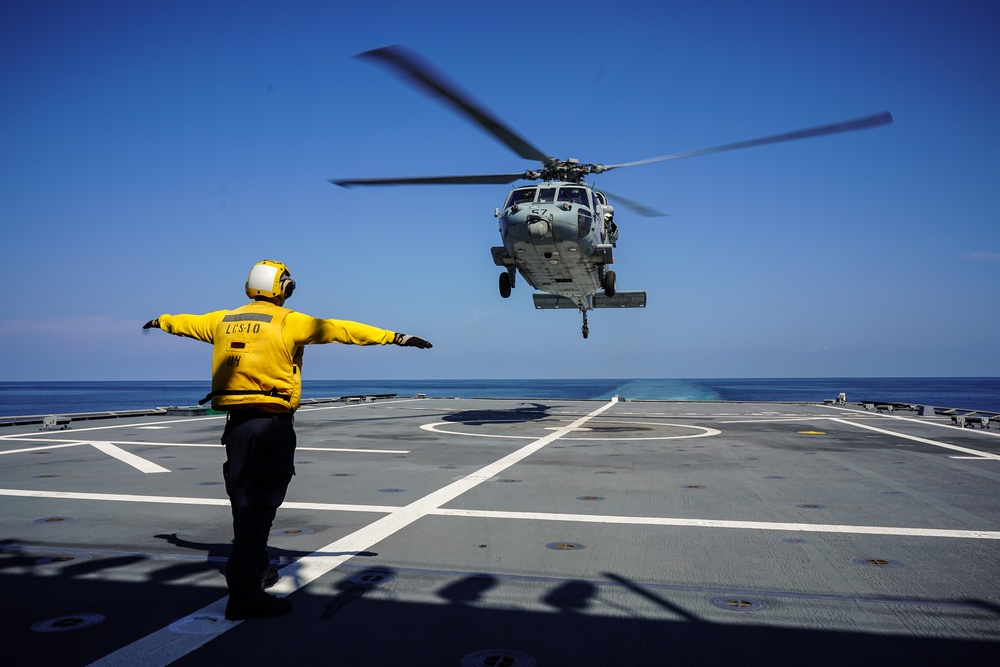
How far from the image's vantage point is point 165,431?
1619 cm

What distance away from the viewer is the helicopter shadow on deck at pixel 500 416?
65.9 feet

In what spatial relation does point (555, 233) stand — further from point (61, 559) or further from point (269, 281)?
point (61, 559)

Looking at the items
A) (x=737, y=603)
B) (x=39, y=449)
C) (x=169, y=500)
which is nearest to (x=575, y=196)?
(x=169, y=500)

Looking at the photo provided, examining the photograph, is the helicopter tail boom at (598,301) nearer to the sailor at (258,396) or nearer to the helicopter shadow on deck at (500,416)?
the helicopter shadow on deck at (500,416)

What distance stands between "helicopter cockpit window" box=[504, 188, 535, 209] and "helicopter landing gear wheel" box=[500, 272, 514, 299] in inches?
124

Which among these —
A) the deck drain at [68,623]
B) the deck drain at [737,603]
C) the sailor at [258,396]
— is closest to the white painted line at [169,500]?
the sailor at [258,396]

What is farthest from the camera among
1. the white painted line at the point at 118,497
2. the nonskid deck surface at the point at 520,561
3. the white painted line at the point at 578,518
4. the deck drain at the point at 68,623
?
the white painted line at the point at 118,497

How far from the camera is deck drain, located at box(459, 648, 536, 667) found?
3.32 meters

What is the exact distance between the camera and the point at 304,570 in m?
4.90

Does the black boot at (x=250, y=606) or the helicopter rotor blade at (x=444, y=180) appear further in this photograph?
the helicopter rotor blade at (x=444, y=180)

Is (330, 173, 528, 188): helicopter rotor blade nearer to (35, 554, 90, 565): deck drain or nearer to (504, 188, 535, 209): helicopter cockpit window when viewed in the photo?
(504, 188, 535, 209): helicopter cockpit window

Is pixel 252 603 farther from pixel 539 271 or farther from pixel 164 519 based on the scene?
pixel 539 271

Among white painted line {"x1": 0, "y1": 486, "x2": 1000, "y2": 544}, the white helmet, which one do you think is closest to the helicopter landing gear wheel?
white painted line {"x1": 0, "y1": 486, "x2": 1000, "y2": 544}

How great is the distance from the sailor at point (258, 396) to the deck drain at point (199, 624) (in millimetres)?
107
